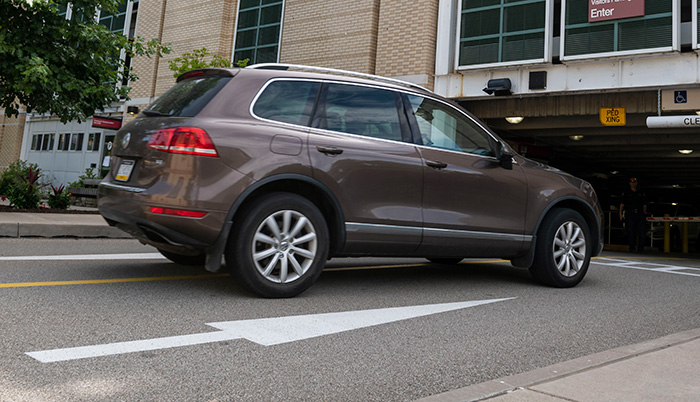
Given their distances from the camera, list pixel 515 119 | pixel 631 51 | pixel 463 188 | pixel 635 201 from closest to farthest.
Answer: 1. pixel 463 188
2. pixel 631 51
3. pixel 515 119
4. pixel 635 201

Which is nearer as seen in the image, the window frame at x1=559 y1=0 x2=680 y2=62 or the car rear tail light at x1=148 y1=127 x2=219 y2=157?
the car rear tail light at x1=148 y1=127 x2=219 y2=157

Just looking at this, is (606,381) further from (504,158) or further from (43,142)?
(43,142)

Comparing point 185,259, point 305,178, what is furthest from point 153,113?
point 185,259

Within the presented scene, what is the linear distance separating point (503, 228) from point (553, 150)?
15.6 metres

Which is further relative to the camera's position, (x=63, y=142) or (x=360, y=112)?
(x=63, y=142)

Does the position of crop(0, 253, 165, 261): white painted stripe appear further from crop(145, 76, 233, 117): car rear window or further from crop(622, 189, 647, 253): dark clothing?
crop(622, 189, 647, 253): dark clothing

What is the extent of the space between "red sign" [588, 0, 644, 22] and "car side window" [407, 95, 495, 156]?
937 cm

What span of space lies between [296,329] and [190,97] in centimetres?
210

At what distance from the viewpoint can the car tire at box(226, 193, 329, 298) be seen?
447 centimetres

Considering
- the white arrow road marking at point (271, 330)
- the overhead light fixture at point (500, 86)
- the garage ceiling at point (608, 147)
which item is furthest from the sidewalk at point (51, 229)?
the garage ceiling at point (608, 147)

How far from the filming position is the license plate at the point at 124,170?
15.1 ft

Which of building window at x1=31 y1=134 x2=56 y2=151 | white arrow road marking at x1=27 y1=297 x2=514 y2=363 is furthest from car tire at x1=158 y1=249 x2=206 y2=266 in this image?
building window at x1=31 y1=134 x2=56 y2=151

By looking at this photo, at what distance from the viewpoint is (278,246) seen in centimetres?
458

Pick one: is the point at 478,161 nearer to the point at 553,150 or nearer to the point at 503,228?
the point at 503,228
